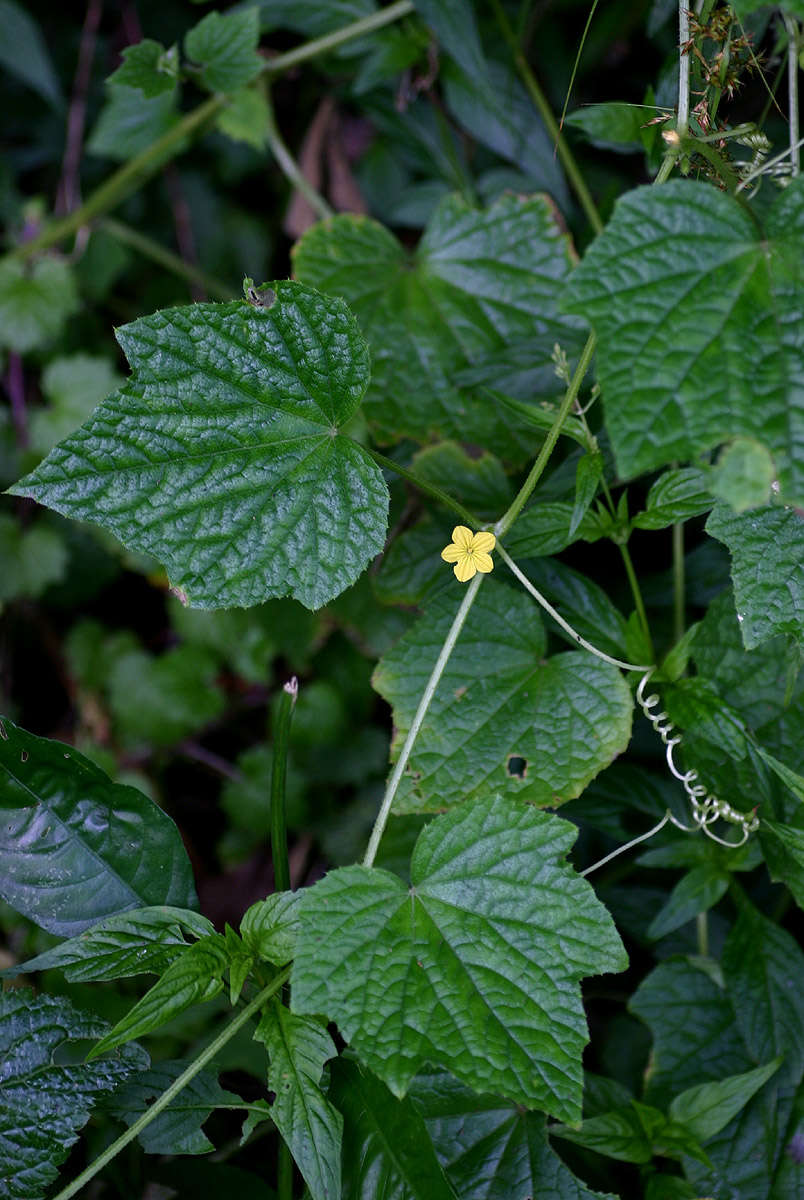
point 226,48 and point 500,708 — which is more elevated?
point 226,48

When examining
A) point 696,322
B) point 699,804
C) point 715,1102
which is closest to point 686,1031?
point 715,1102

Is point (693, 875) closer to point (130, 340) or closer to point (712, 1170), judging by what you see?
point (712, 1170)

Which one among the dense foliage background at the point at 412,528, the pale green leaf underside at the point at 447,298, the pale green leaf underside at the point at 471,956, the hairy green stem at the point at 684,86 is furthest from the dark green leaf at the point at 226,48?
the pale green leaf underside at the point at 471,956

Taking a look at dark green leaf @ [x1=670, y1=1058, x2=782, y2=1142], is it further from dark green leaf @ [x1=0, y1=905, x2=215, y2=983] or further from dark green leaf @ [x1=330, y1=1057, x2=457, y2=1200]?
dark green leaf @ [x1=0, y1=905, x2=215, y2=983]

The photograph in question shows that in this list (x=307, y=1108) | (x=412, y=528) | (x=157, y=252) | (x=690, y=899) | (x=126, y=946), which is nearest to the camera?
(x=307, y=1108)

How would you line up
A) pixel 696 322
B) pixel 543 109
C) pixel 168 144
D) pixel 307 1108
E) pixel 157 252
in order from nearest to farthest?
pixel 696 322
pixel 307 1108
pixel 543 109
pixel 168 144
pixel 157 252

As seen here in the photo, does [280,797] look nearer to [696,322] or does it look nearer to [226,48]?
[696,322]

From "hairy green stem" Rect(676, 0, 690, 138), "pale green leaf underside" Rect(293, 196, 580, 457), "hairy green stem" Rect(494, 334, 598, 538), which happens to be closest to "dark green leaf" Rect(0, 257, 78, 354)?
"pale green leaf underside" Rect(293, 196, 580, 457)
